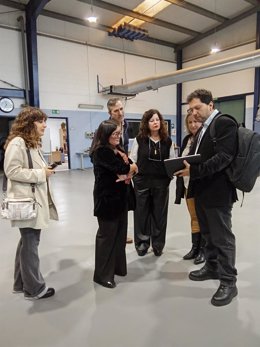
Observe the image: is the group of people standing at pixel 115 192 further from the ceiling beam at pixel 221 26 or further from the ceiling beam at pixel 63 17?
the ceiling beam at pixel 221 26

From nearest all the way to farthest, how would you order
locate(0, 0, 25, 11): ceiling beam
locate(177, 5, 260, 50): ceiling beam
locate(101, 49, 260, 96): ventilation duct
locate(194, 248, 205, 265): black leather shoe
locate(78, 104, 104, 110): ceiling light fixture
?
1. locate(194, 248, 205, 265): black leather shoe
2. locate(101, 49, 260, 96): ventilation duct
3. locate(0, 0, 25, 11): ceiling beam
4. locate(177, 5, 260, 50): ceiling beam
5. locate(78, 104, 104, 110): ceiling light fixture

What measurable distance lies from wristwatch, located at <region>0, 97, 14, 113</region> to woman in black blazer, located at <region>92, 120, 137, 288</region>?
23.6ft

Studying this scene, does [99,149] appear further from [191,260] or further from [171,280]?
[191,260]

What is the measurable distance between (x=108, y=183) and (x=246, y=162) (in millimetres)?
934

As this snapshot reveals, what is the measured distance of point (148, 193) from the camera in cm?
262

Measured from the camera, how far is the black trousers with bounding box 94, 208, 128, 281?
203 centimetres

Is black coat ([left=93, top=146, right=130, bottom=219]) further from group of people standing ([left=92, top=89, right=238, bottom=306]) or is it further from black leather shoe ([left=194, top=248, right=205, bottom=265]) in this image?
black leather shoe ([left=194, top=248, right=205, bottom=265])

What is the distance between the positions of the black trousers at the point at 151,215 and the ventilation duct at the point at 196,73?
6075 mm

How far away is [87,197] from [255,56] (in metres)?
5.55

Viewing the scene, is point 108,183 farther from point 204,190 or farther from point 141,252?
point 141,252

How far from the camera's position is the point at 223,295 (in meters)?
1.83

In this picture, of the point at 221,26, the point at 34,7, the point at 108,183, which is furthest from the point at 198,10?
the point at 108,183

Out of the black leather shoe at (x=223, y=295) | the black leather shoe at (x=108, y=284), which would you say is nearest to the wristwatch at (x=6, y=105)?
the black leather shoe at (x=108, y=284)

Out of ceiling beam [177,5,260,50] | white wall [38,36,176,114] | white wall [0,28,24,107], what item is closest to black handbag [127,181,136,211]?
white wall [0,28,24,107]
